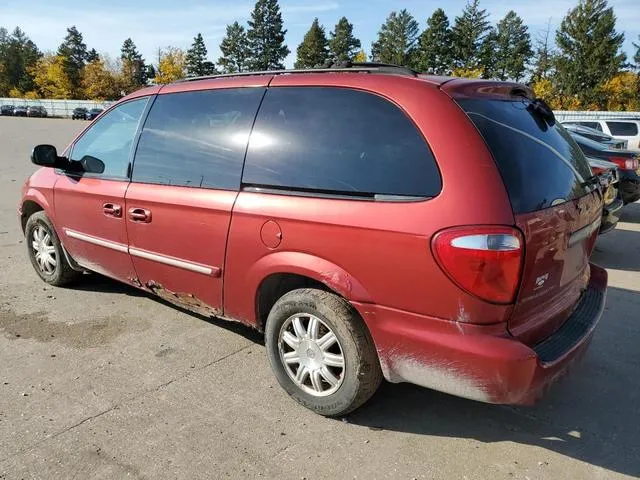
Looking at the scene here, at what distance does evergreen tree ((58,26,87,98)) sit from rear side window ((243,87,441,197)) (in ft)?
289

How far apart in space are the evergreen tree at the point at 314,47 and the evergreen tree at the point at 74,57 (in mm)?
33655

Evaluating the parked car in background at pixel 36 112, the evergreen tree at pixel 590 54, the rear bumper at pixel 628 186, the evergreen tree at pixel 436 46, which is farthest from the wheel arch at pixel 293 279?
the evergreen tree at pixel 436 46

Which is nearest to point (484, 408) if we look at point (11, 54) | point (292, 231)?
point (292, 231)

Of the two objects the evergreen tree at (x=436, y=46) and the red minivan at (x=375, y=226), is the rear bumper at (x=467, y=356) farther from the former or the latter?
the evergreen tree at (x=436, y=46)

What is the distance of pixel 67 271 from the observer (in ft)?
16.5

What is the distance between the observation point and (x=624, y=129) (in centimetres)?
1911

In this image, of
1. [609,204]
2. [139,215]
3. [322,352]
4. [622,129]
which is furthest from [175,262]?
[622,129]

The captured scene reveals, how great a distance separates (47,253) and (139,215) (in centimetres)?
192

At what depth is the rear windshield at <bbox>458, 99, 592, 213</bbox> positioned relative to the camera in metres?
2.53

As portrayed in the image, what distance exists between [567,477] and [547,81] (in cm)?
5886

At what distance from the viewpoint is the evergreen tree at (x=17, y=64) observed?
88250mm

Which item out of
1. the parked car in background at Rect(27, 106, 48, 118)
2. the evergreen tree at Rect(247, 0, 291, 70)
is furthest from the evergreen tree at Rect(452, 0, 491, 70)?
the parked car in background at Rect(27, 106, 48, 118)

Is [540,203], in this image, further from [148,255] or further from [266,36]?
[266,36]

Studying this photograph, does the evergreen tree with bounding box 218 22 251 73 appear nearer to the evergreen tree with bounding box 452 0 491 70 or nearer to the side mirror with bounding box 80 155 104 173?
the evergreen tree with bounding box 452 0 491 70
